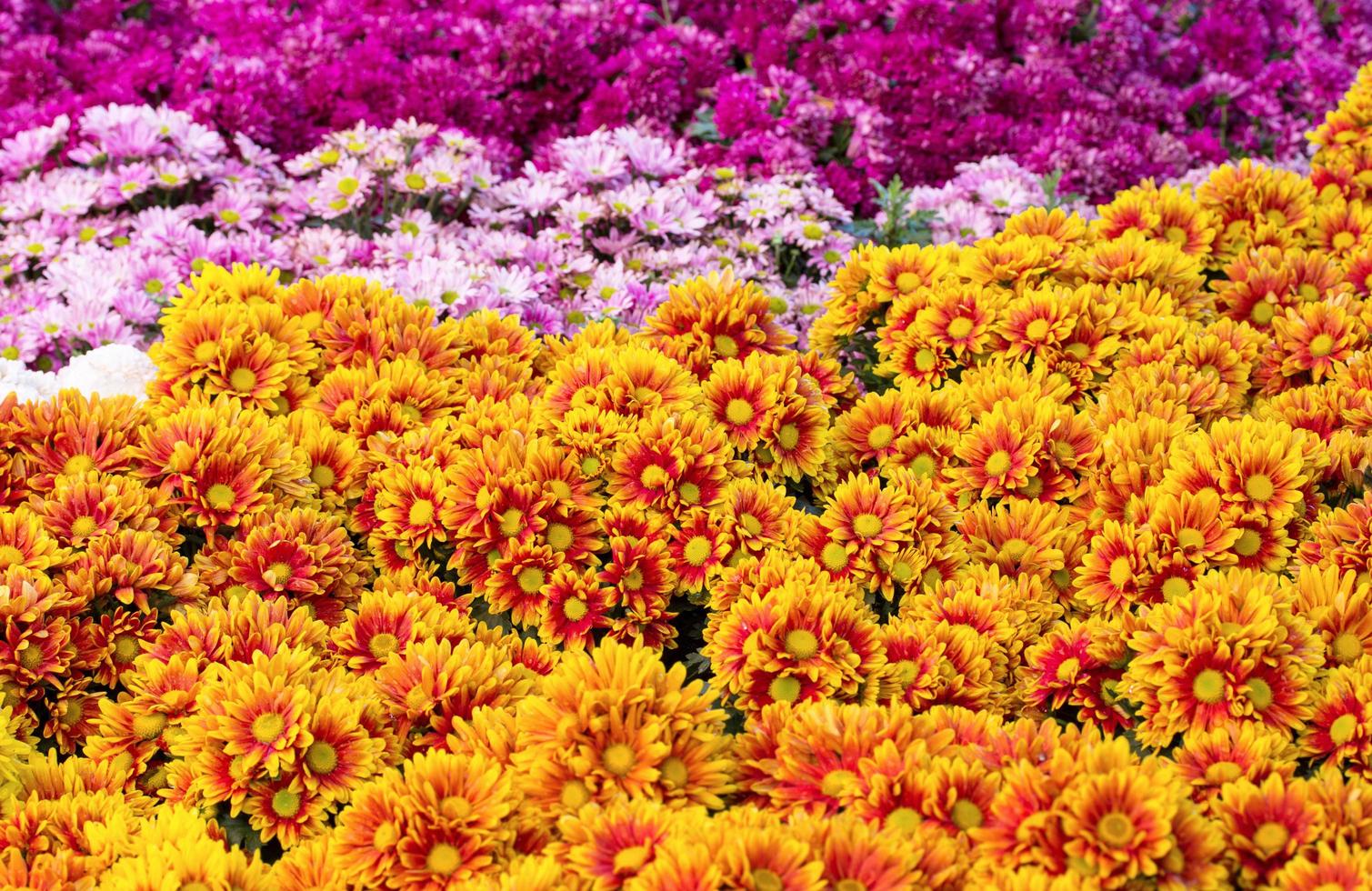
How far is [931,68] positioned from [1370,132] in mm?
1630

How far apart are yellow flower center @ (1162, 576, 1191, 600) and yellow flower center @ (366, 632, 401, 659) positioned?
116 centimetres

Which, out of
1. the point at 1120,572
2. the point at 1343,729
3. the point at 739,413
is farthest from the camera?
the point at 739,413

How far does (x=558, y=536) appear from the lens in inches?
82.8

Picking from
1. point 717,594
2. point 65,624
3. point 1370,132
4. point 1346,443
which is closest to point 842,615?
point 717,594

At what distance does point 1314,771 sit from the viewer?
1.66m

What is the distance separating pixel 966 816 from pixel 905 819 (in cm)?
7

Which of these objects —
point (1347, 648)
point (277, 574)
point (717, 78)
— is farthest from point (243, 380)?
point (717, 78)

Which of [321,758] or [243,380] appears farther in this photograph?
[243,380]

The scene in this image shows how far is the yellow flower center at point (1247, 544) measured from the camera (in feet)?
6.64

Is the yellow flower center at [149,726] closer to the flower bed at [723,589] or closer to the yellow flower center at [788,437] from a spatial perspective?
the flower bed at [723,589]

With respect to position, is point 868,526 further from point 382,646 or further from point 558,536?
point 382,646

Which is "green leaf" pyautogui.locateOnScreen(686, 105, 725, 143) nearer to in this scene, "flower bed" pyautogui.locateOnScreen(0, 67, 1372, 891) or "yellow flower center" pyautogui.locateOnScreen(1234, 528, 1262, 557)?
"flower bed" pyautogui.locateOnScreen(0, 67, 1372, 891)

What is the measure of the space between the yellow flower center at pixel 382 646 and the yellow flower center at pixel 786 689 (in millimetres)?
575

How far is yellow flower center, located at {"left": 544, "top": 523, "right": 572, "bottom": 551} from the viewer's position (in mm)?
2102
